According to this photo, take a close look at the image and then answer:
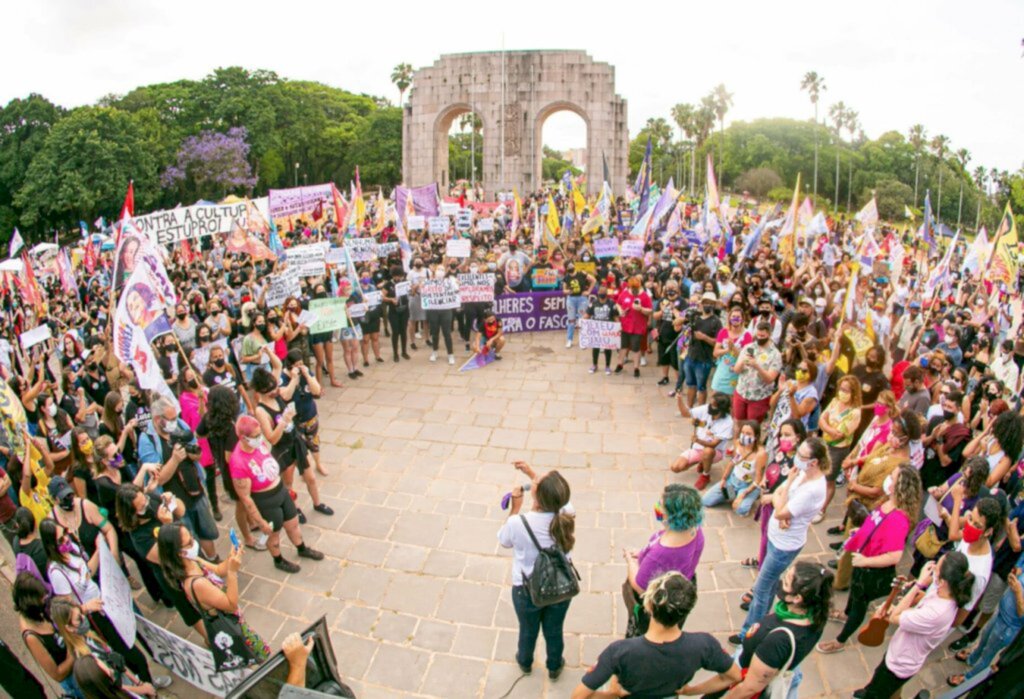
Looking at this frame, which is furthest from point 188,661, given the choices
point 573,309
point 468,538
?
point 573,309

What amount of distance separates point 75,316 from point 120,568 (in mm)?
10219

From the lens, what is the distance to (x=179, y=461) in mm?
5902

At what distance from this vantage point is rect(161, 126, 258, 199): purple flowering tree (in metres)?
46.8

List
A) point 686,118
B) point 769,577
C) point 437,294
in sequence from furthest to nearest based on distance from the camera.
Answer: point 686,118 < point 437,294 < point 769,577

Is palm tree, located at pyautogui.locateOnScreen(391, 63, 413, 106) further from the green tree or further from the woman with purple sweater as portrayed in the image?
the woman with purple sweater

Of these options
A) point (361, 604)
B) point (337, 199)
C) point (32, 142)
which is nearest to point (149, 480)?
point (361, 604)

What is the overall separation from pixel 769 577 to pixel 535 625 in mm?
1858

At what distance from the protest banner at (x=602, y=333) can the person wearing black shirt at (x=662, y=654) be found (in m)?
8.08

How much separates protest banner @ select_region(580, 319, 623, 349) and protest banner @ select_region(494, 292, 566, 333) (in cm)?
287

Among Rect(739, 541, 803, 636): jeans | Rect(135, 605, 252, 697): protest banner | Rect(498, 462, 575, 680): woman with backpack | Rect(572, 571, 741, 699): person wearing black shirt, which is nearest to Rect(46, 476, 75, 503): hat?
Rect(135, 605, 252, 697): protest banner

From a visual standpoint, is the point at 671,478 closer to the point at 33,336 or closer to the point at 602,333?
the point at 602,333

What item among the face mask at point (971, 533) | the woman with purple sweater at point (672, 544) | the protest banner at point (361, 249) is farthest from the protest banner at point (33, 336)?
the face mask at point (971, 533)

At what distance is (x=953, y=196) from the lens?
63469 millimetres

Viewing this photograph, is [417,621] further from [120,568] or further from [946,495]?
[946,495]
